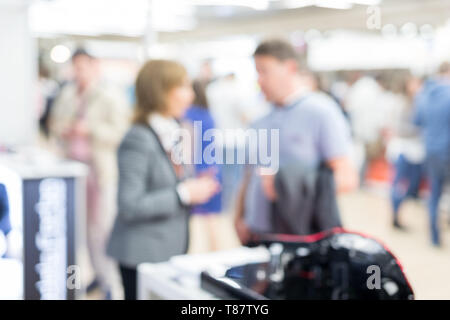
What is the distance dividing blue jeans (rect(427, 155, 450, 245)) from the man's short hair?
2.25m

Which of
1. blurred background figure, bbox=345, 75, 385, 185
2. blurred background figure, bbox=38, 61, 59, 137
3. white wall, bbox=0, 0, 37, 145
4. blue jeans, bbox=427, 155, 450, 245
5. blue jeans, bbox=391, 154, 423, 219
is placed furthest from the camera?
blurred background figure, bbox=345, 75, 385, 185

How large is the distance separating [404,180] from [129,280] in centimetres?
342

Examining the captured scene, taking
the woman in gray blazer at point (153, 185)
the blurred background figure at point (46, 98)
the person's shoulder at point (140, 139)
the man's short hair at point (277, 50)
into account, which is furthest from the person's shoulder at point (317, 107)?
the blurred background figure at point (46, 98)

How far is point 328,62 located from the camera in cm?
607

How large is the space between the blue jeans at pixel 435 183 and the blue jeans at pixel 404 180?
50cm

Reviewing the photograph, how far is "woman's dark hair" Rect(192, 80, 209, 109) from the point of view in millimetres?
3314

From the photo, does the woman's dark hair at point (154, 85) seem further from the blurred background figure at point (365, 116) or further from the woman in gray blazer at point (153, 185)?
the blurred background figure at point (365, 116)

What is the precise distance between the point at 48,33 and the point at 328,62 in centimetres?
340

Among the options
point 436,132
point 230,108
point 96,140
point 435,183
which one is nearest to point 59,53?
point 96,140

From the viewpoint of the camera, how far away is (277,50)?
2.13m

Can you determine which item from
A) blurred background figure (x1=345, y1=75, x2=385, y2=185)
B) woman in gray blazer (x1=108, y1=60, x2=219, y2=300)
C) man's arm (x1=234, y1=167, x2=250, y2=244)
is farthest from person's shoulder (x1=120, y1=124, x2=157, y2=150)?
blurred background figure (x1=345, y1=75, x2=385, y2=185)

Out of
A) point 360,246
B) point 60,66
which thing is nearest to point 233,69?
point 60,66

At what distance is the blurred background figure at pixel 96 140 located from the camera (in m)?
2.95

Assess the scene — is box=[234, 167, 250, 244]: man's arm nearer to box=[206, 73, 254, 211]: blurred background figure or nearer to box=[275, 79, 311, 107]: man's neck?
box=[275, 79, 311, 107]: man's neck
